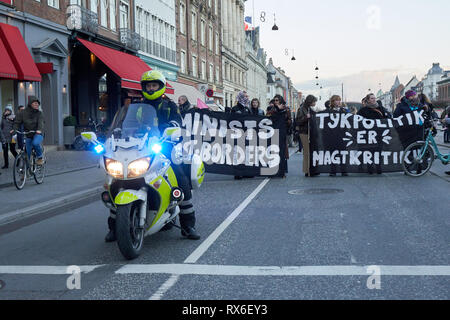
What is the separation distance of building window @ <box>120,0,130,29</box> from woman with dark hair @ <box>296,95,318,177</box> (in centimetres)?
2011

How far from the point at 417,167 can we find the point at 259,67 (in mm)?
82823

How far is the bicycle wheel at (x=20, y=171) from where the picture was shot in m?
11.6

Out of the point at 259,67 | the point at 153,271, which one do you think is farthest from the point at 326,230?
the point at 259,67

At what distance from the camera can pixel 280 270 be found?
4891 millimetres

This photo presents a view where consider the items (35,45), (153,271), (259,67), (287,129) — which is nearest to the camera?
(153,271)

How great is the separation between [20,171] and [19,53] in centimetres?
963

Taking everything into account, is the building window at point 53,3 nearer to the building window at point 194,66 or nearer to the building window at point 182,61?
the building window at point 182,61

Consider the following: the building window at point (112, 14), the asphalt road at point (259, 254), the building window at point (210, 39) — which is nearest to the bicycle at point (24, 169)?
the asphalt road at point (259, 254)

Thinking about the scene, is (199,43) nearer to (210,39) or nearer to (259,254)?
(210,39)

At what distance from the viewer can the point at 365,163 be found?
43.4 feet

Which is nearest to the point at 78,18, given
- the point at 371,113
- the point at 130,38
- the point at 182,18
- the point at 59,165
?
the point at 130,38

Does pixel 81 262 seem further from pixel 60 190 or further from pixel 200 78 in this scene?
pixel 200 78

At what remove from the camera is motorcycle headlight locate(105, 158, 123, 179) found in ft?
17.7

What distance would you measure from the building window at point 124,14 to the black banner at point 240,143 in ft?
65.1
